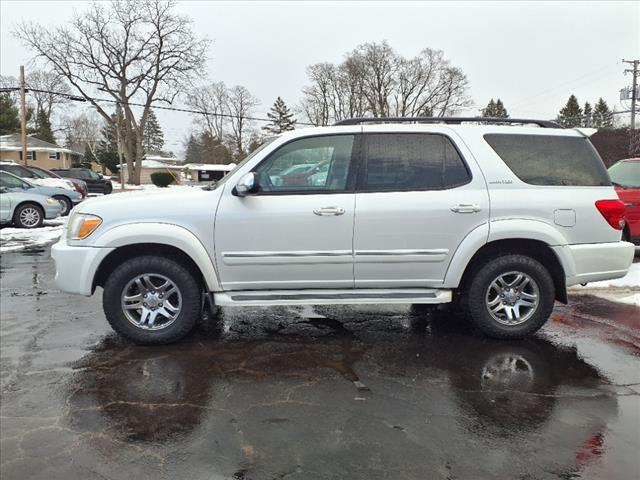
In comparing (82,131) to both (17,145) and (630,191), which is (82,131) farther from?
(630,191)

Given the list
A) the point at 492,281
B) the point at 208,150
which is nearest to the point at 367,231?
the point at 492,281

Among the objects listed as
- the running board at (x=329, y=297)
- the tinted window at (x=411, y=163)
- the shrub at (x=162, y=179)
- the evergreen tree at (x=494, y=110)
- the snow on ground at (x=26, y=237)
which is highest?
the evergreen tree at (x=494, y=110)

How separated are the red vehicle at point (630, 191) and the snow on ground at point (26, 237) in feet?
37.3

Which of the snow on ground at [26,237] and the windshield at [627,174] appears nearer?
the windshield at [627,174]

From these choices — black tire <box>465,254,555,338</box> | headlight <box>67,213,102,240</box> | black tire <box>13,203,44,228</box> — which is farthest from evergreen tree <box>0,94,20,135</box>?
black tire <box>465,254,555,338</box>

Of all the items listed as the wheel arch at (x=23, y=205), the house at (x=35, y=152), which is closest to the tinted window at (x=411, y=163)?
the wheel arch at (x=23, y=205)

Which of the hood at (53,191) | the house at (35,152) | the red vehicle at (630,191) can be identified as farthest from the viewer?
the house at (35,152)

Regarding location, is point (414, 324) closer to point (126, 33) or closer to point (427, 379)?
point (427, 379)

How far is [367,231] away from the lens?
4320mm

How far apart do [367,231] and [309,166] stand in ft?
2.61

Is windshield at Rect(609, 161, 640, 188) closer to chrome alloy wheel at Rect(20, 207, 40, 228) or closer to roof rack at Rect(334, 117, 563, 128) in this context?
roof rack at Rect(334, 117, 563, 128)

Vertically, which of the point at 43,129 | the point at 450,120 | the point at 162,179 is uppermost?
the point at 43,129

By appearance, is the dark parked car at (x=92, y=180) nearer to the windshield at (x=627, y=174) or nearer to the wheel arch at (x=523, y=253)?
the windshield at (x=627, y=174)

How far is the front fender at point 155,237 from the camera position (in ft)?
13.9
